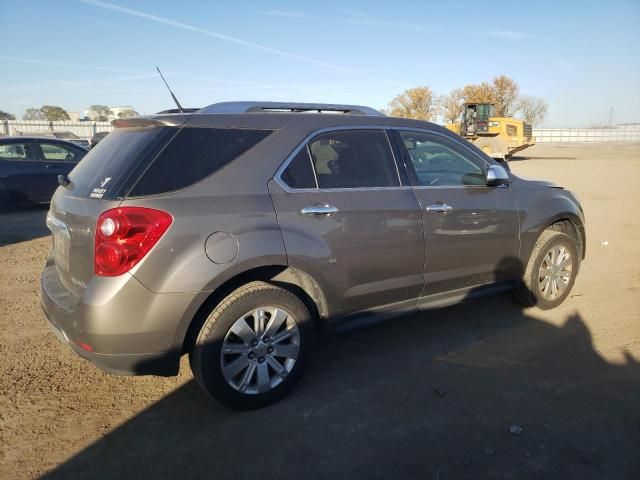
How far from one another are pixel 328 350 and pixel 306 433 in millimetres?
1183

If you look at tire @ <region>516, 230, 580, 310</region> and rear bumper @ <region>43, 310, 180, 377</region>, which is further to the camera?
tire @ <region>516, 230, 580, 310</region>

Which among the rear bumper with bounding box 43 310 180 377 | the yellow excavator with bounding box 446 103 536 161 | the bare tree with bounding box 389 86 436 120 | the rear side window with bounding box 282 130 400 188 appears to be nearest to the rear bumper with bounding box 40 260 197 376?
the rear bumper with bounding box 43 310 180 377

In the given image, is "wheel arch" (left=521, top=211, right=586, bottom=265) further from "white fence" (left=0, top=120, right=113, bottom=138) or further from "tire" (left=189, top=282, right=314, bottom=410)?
"white fence" (left=0, top=120, right=113, bottom=138)

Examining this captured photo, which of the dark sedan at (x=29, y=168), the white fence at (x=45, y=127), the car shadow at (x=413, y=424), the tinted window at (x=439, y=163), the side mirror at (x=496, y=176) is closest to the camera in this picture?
the car shadow at (x=413, y=424)

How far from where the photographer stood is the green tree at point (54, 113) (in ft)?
217

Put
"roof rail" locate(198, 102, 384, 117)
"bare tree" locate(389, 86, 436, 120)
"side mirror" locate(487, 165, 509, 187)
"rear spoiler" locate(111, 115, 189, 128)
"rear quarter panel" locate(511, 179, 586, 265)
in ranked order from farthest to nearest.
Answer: "bare tree" locate(389, 86, 436, 120), "rear quarter panel" locate(511, 179, 586, 265), "side mirror" locate(487, 165, 509, 187), "roof rail" locate(198, 102, 384, 117), "rear spoiler" locate(111, 115, 189, 128)

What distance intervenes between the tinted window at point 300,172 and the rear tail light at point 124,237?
34.6 inches

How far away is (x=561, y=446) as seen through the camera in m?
2.70

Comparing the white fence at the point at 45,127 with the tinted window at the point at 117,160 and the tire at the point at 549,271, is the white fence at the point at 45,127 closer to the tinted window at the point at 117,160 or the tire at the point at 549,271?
the tinted window at the point at 117,160

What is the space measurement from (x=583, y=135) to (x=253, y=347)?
237 ft

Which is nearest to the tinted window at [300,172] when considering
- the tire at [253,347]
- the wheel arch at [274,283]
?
the wheel arch at [274,283]

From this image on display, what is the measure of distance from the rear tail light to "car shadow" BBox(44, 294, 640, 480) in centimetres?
103

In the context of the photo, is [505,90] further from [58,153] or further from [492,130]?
[58,153]

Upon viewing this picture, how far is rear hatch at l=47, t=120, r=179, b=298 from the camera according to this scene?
2.73m
